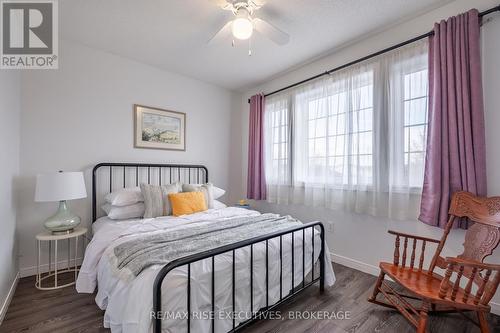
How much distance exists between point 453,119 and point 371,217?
1209mm

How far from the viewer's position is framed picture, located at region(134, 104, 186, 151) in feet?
10.4

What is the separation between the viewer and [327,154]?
2902 mm

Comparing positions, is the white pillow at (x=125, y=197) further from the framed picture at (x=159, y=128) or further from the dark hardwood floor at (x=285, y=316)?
the dark hardwood floor at (x=285, y=316)

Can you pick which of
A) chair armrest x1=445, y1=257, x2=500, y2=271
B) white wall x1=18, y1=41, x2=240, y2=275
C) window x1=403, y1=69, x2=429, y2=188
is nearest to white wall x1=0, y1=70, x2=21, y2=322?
white wall x1=18, y1=41, x2=240, y2=275

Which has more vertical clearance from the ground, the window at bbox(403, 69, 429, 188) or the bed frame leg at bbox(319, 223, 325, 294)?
the window at bbox(403, 69, 429, 188)

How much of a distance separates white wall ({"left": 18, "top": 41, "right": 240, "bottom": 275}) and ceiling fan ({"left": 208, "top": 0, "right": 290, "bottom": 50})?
1611 mm

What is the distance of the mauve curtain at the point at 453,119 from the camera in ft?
6.02

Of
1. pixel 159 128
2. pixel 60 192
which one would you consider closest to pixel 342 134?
pixel 159 128

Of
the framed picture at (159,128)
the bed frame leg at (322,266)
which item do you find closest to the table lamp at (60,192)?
the framed picture at (159,128)

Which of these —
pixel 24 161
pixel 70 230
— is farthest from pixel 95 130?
pixel 70 230

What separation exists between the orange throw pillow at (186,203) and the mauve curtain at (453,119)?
91.0 inches

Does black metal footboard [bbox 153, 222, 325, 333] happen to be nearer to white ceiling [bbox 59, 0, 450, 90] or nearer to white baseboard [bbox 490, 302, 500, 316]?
white baseboard [bbox 490, 302, 500, 316]

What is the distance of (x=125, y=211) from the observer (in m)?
2.55

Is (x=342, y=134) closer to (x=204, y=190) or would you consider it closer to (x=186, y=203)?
(x=204, y=190)
